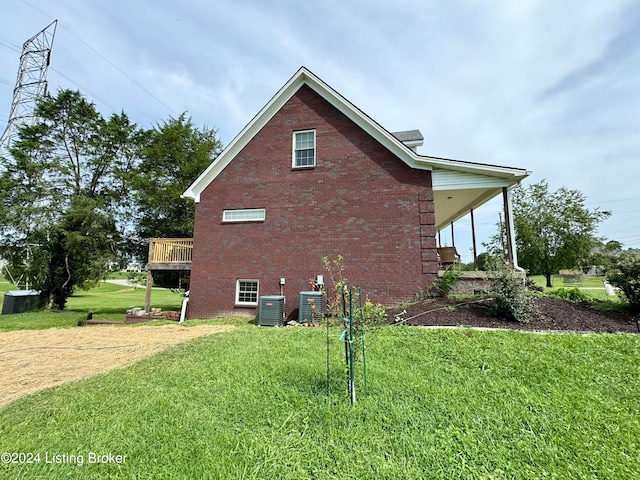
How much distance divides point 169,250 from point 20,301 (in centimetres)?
991

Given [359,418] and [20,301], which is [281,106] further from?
[20,301]

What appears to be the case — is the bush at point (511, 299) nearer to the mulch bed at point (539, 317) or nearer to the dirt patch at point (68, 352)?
the mulch bed at point (539, 317)

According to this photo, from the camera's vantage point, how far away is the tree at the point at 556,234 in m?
18.6

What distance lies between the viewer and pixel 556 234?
1942 centimetres

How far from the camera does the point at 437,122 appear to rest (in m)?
12.6

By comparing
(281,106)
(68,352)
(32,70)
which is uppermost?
(32,70)

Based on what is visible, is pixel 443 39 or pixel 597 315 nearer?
pixel 597 315

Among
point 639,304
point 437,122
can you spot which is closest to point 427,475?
point 639,304

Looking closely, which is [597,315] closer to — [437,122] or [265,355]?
[265,355]

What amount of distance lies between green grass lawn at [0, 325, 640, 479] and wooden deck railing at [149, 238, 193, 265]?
27.7 ft

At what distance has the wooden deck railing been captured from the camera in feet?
40.7

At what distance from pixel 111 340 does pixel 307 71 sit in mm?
10617

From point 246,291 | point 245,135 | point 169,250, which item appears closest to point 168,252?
point 169,250

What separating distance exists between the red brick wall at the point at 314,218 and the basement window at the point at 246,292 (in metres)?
0.24
